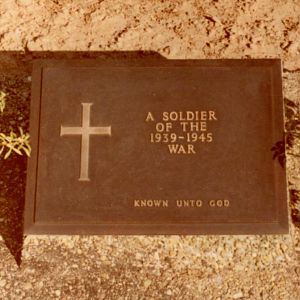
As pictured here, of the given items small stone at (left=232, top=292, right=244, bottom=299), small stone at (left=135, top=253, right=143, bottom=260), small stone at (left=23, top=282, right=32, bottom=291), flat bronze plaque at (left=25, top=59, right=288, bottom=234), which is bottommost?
small stone at (left=232, top=292, right=244, bottom=299)

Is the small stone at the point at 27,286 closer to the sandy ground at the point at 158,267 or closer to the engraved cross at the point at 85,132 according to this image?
the sandy ground at the point at 158,267

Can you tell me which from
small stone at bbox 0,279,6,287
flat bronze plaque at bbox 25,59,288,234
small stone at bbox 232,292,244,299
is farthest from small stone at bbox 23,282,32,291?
small stone at bbox 232,292,244,299

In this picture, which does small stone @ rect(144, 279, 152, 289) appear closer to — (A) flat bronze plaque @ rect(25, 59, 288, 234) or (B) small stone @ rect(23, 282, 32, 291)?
(A) flat bronze plaque @ rect(25, 59, 288, 234)

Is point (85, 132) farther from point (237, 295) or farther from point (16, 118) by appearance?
point (237, 295)

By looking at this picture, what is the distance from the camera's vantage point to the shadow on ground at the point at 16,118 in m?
3.23

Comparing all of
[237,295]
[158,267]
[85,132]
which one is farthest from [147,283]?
[85,132]

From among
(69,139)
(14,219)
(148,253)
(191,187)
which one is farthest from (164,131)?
(14,219)

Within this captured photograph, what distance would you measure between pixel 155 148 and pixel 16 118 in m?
1.21

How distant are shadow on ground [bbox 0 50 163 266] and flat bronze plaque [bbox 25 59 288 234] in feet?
1.13

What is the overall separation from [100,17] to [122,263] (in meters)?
2.02

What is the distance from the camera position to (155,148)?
304cm

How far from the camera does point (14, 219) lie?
3250mm

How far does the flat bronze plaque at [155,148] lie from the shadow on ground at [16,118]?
0.35 meters

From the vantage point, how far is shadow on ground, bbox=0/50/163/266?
10.6 ft
